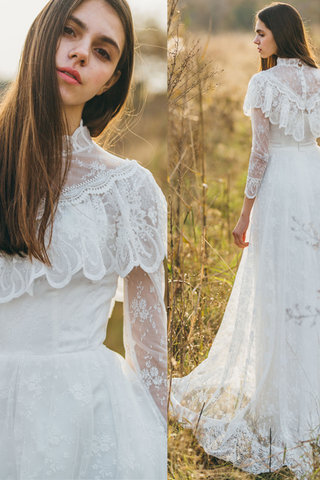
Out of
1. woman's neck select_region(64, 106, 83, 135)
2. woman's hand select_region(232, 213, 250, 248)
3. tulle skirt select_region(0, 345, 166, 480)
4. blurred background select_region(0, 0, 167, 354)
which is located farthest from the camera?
blurred background select_region(0, 0, 167, 354)

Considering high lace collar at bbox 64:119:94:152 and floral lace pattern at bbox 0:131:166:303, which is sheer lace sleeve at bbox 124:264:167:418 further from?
high lace collar at bbox 64:119:94:152

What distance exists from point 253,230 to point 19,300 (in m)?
0.66

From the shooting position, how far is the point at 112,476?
0.87 m

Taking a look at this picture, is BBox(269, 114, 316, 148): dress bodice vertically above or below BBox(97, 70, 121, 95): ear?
below

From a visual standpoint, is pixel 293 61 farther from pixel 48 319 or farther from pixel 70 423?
pixel 70 423

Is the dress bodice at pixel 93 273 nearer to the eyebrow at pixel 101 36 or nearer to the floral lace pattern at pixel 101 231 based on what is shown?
the floral lace pattern at pixel 101 231

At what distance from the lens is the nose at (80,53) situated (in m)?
0.90

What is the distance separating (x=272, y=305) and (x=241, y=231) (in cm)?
20

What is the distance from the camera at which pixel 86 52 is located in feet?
2.98

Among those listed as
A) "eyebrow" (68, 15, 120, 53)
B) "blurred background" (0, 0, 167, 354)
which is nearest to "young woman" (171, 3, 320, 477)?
"blurred background" (0, 0, 167, 354)

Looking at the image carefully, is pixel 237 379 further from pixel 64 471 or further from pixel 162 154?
pixel 162 154

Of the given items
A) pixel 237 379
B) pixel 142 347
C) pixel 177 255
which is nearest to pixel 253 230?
pixel 177 255

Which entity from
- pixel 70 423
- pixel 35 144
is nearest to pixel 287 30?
pixel 35 144

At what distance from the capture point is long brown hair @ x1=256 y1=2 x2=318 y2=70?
1.21 meters
